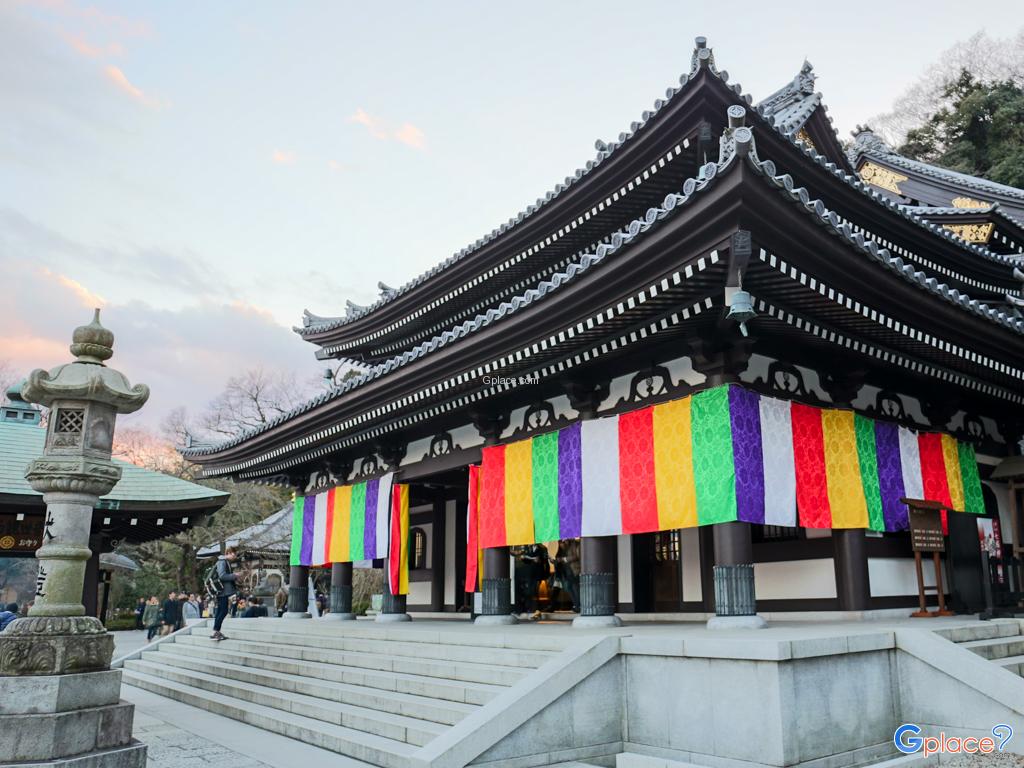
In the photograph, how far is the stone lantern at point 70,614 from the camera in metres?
5.75

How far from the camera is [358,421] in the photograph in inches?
532

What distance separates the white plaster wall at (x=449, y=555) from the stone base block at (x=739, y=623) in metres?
9.27

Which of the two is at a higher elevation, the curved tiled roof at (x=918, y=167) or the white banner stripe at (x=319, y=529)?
the curved tiled roof at (x=918, y=167)

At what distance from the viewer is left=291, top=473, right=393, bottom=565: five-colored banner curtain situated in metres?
14.7

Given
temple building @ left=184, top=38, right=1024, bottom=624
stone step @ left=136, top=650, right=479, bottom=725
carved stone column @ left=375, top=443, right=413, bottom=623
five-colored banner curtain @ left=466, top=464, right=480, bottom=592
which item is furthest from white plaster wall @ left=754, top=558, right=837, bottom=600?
carved stone column @ left=375, top=443, right=413, bottom=623

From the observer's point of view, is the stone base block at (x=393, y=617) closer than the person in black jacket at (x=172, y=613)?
Yes

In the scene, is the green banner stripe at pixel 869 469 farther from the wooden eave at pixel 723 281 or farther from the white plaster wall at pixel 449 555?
the white plaster wall at pixel 449 555

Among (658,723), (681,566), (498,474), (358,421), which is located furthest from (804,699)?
(358,421)

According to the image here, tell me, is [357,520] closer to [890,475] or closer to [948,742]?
[890,475]

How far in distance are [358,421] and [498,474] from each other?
10.6 ft

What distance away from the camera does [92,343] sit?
714 centimetres

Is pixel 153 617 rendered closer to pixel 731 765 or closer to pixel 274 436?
pixel 274 436

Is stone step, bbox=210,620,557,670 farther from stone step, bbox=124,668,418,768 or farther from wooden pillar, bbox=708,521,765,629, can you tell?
wooden pillar, bbox=708,521,765,629

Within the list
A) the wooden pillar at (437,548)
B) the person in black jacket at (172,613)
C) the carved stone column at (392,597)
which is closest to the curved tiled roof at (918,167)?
the wooden pillar at (437,548)
